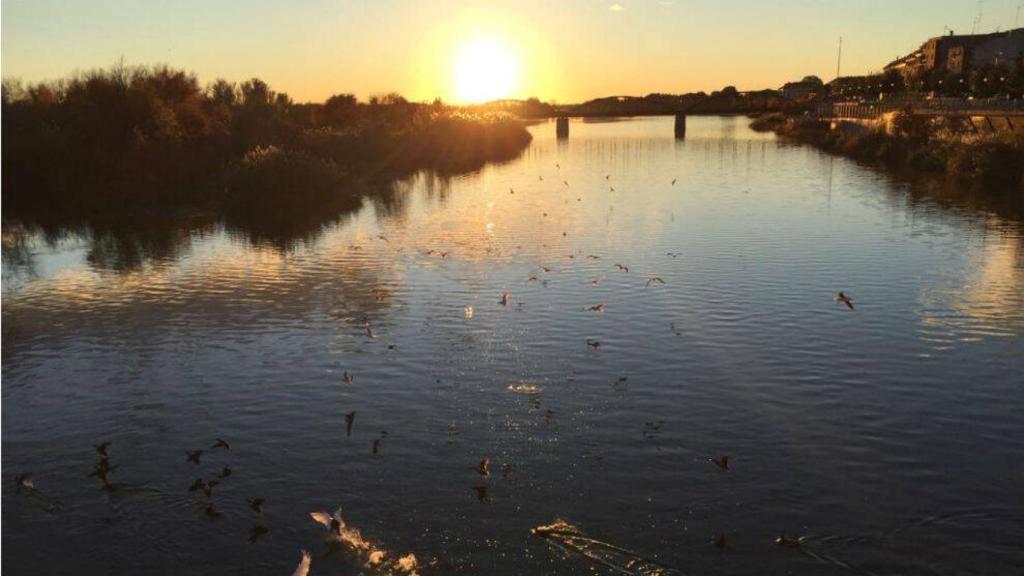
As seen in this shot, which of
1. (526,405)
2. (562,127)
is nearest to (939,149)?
(526,405)

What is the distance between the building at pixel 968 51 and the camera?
14900 cm

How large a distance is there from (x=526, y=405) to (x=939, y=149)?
198ft

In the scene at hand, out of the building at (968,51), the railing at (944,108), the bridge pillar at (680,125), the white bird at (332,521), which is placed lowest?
the white bird at (332,521)

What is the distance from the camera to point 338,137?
73.1 meters

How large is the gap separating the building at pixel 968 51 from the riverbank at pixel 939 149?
7045 centimetres

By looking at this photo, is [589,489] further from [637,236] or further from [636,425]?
[637,236]

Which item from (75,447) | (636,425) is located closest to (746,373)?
(636,425)

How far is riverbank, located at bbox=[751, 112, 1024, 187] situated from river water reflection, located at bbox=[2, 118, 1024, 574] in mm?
24485

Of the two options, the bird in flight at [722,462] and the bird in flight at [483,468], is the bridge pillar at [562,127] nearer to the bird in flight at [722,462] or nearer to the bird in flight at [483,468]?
the bird in flight at [722,462]

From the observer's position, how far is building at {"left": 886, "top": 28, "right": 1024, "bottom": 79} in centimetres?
14900

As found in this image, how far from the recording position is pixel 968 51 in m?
166

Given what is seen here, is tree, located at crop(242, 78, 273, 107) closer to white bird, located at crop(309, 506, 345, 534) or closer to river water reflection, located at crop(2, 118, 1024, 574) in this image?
river water reflection, located at crop(2, 118, 1024, 574)

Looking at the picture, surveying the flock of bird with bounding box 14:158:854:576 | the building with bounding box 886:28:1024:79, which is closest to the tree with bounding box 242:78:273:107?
the flock of bird with bounding box 14:158:854:576

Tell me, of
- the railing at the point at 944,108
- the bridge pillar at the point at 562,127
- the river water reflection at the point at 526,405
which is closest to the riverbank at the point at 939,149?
the railing at the point at 944,108
